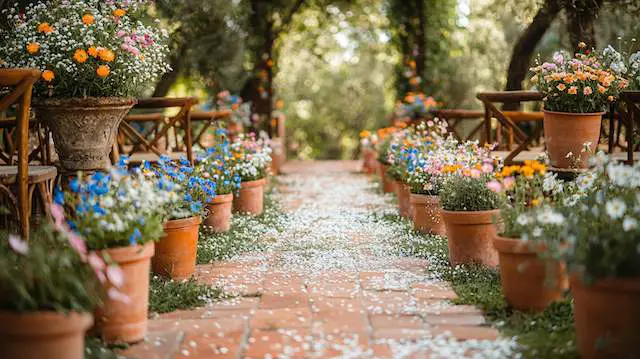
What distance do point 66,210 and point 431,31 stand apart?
6.56 meters

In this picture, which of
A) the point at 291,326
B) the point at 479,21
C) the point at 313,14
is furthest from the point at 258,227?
the point at 479,21

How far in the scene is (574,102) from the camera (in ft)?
15.4

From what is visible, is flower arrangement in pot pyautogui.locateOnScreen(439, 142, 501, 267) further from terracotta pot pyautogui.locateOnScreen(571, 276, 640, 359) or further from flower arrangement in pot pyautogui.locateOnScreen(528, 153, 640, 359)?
terracotta pot pyautogui.locateOnScreen(571, 276, 640, 359)

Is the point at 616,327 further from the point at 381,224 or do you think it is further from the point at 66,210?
the point at 381,224

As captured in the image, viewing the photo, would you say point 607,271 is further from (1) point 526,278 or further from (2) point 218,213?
(2) point 218,213

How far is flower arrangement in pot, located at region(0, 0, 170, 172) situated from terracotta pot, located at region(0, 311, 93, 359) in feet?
6.50

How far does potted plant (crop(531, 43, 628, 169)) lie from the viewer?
462 centimetres

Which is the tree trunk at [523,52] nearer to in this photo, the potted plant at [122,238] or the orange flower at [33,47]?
the orange flower at [33,47]

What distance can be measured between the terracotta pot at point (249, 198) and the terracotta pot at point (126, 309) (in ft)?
10.0

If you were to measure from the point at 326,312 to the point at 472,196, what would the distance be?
1.14 m

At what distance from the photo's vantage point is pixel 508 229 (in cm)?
350

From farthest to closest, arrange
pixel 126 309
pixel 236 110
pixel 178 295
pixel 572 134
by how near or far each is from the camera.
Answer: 1. pixel 236 110
2. pixel 572 134
3. pixel 178 295
4. pixel 126 309

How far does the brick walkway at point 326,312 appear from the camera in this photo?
10.0 feet

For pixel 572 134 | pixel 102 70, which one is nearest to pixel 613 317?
pixel 572 134
